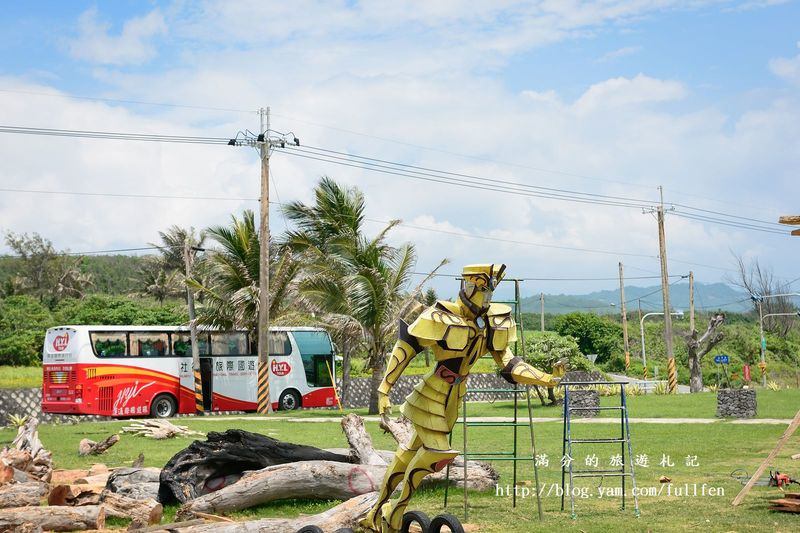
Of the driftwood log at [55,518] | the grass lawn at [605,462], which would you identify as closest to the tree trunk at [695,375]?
the grass lawn at [605,462]

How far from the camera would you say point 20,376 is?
3978 centimetres

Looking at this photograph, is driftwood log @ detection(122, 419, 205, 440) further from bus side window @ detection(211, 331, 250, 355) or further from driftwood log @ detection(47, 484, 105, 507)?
bus side window @ detection(211, 331, 250, 355)

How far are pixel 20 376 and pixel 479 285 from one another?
3649cm

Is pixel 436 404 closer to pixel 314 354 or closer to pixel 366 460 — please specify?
pixel 366 460

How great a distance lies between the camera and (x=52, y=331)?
1155 inches

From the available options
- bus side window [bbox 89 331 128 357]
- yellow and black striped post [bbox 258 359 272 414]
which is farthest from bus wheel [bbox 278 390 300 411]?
bus side window [bbox 89 331 128 357]

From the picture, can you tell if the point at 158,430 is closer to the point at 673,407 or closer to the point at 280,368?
the point at 280,368

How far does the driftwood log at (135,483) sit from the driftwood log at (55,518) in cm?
120

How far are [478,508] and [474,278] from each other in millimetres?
3742

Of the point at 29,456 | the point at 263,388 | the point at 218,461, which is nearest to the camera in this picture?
the point at 218,461

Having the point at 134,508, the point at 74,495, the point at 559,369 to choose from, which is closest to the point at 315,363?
the point at 74,495

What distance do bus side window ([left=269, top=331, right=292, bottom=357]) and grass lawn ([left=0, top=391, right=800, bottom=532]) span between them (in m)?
7.45

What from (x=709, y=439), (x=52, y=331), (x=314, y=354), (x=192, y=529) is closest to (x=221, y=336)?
(x=314, y=354)

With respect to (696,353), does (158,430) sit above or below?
below
